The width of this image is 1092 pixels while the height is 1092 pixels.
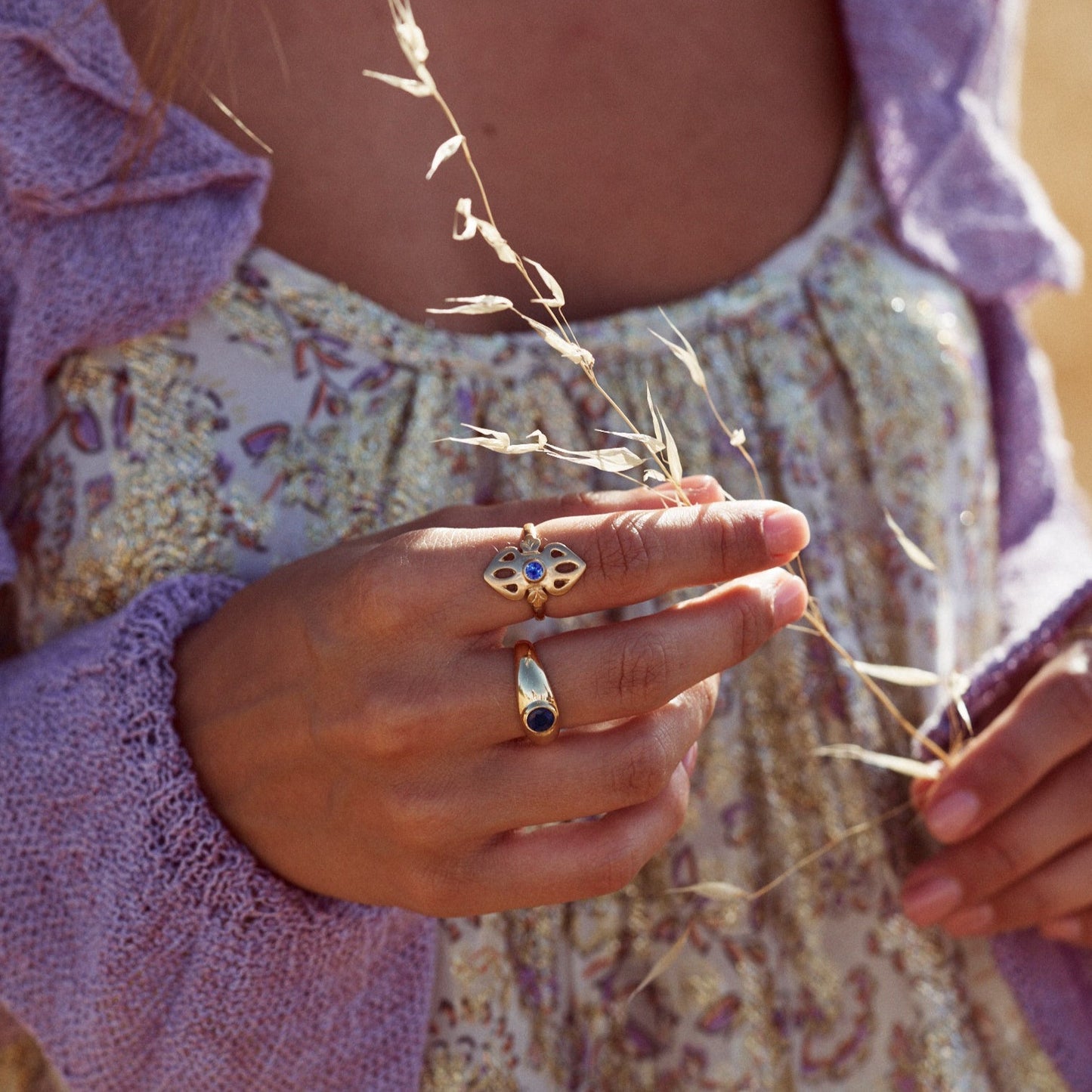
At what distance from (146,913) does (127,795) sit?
0.25 ft

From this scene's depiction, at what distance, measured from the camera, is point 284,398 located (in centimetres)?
82

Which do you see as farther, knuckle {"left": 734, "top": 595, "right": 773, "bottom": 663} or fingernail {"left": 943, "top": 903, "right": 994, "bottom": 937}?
fingernail {"left": 943, "top": 903, "right": 994, "bottom": 937}

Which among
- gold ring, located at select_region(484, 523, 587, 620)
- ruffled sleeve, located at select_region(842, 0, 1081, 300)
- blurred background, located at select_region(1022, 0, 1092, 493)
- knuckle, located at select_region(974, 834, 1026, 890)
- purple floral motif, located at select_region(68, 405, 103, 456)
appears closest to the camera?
gold ring, located at select_region(484, 523, 587, 620)

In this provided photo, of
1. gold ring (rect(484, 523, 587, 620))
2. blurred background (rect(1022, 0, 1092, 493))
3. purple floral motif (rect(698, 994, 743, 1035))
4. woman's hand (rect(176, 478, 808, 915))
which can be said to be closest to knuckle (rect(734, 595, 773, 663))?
woman's hand (rect(176, 478, 808, 915))

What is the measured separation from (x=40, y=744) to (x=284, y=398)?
30 cm

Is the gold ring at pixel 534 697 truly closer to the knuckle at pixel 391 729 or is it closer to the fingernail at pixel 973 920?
the knuckle at pixel 391 729

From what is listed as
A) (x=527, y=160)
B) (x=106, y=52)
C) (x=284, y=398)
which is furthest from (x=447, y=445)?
(x=106, y=52)

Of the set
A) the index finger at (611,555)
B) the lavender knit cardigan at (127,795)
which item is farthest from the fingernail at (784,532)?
the lavender knit cardigan at (127,795)

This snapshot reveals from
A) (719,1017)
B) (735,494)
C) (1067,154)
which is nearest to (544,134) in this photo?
(735,494)

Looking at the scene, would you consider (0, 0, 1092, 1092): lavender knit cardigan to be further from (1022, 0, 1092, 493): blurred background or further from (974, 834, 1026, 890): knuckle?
(1022, 0, 1092, 493): blurred background

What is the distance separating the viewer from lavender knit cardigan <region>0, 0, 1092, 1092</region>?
2.28ft

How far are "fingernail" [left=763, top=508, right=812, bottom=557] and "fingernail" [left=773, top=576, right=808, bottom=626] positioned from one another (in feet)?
0.14

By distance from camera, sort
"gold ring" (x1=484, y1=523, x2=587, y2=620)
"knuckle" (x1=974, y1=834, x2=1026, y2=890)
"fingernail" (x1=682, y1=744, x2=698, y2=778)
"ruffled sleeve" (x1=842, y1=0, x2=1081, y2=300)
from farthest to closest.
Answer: "ruffled sleeve" (x1=842, y1=0, x2=1081, y2=300)
"knuckle" (x1=974, y1=834, x2=1026, y2=890)
"fingernail" (x1=682, y1=744, x2=698, y2=778)
"gold ring" (x1=484, y1=523, x2=587, y2=620)

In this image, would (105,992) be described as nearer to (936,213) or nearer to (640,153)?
(640,153)
